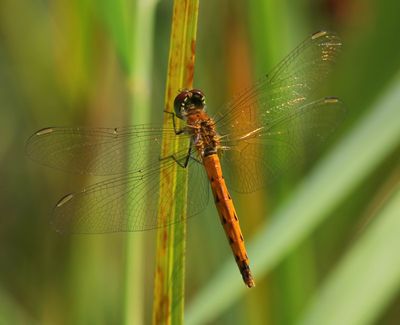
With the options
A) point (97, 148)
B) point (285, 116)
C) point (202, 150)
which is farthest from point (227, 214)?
point (97, 148)

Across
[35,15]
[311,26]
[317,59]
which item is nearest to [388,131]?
[317,59]

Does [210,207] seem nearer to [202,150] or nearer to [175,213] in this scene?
[202,150]

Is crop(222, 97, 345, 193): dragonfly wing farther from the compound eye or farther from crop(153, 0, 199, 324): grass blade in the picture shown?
crop(153, 0, 199, 324): grass blade

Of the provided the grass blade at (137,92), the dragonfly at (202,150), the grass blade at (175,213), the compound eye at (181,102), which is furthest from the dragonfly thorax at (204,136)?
the grass blade at (175,213)

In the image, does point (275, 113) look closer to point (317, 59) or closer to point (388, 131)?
point (317, 59)

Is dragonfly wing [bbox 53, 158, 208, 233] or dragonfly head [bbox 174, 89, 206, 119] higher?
dragonfly head [bbox 174, 89, 206, 119]

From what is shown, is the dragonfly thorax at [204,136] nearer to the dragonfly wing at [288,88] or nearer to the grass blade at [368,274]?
the dragonfly wing at [288,88]

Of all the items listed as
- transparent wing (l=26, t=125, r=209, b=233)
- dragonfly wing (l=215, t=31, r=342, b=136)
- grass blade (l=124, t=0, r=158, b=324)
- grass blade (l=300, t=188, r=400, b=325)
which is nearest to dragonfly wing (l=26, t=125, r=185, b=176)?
transparent wing (l=26, t=125, r=209, b=233)
